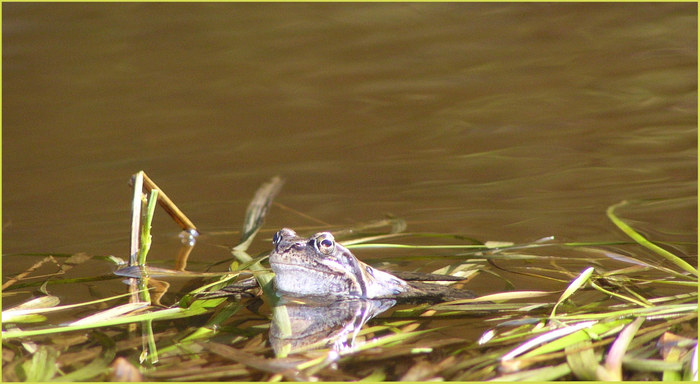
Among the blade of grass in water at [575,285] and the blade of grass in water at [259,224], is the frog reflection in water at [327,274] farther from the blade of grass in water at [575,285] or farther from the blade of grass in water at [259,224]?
the blade of grass in water at [575,285]

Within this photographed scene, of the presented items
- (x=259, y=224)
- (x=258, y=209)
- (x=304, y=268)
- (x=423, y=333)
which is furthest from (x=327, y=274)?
(x=258, y=209)

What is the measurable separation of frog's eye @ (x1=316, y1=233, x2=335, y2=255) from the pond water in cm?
64

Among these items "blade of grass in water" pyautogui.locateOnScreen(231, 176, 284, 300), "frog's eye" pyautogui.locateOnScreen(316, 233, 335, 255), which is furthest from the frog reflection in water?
"blade of grass in water" pyautogui.locateOnScreen(231, 176, 284, 300)

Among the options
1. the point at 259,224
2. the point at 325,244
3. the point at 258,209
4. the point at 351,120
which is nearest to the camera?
the point at 325,244

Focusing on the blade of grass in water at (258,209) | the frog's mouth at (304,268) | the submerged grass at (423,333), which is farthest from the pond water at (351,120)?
the frog's mouth at (304,268)

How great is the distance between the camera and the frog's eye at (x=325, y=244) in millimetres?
3957

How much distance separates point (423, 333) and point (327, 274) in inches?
31.3

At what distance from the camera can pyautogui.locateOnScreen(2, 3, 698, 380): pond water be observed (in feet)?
17.3

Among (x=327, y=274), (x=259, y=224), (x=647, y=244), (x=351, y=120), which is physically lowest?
(x=647, y=244)

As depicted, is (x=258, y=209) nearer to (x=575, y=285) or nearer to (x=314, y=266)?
(x=314, y=266)

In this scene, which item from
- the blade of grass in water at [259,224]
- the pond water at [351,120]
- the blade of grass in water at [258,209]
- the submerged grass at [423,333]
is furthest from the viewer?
the pond water at [351,120]

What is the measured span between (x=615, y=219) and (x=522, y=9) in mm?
5835

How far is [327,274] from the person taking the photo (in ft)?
13.3

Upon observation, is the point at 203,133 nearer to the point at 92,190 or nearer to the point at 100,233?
the point at 92,190
